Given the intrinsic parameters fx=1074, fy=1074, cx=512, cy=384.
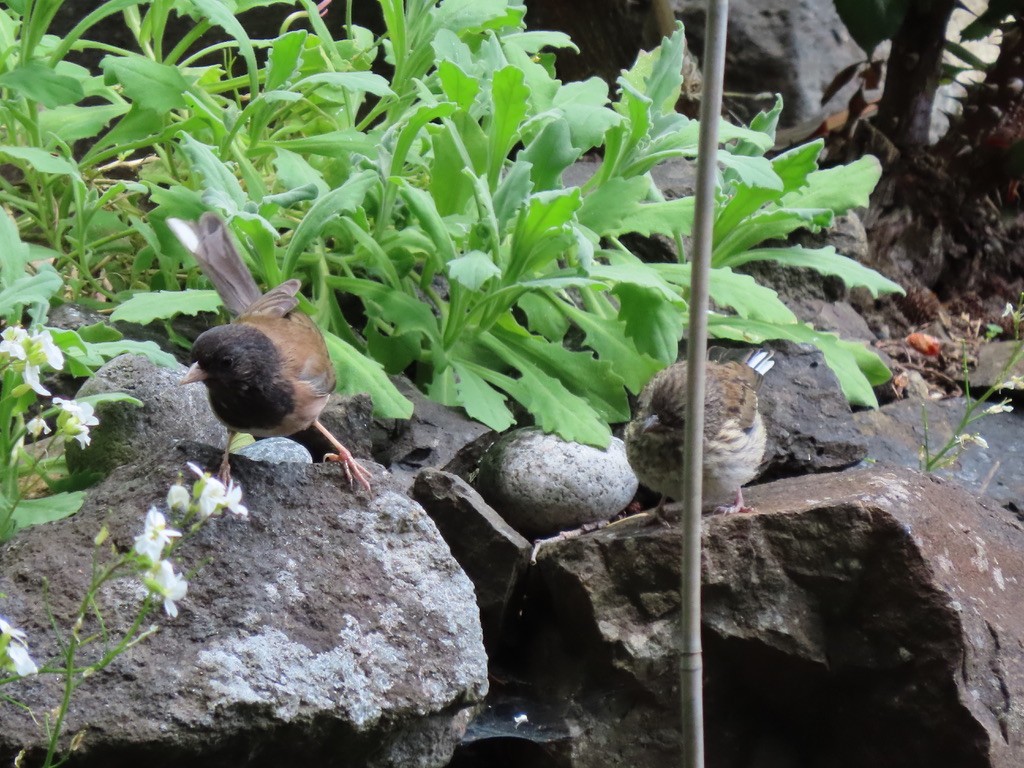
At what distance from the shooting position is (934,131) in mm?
8805

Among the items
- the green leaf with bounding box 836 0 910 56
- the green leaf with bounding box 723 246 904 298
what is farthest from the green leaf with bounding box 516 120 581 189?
the green leaf with bounding box 836 0 910 56

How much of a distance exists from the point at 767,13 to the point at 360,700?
7001 millimetres

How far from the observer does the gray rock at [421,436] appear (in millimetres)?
3877

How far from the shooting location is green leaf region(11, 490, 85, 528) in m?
2.59

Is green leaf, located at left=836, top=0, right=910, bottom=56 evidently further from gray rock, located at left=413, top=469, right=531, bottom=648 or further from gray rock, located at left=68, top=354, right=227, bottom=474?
gray rock, located at left=68, top=354, right=227, bottom=474

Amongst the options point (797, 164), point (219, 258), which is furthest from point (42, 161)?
point (797, 164)

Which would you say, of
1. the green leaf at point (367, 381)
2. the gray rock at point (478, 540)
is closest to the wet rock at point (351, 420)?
the green leaf at point (367, 381)

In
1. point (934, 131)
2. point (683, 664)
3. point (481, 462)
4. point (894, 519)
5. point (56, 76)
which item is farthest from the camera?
point (934, 131)

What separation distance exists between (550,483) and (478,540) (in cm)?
48

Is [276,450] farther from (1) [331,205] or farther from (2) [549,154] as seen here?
(2) [549,154]

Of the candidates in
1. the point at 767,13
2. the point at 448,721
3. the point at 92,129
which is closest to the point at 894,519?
the point at 448,721

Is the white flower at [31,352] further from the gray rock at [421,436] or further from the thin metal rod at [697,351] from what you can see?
the gray rock at [421,436]

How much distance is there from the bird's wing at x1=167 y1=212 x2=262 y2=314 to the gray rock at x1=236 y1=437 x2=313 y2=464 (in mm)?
422

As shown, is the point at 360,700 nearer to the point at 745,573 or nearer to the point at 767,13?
the point at 745,573
